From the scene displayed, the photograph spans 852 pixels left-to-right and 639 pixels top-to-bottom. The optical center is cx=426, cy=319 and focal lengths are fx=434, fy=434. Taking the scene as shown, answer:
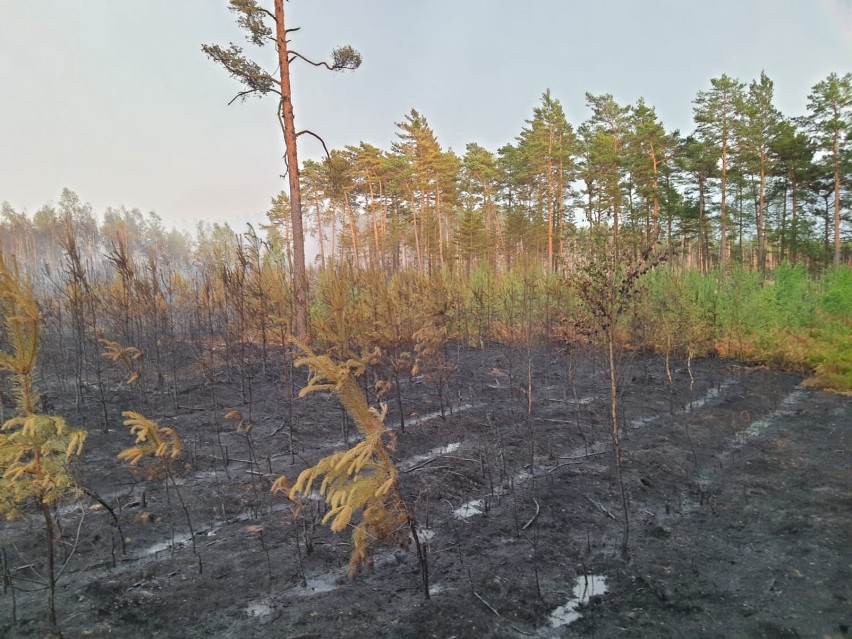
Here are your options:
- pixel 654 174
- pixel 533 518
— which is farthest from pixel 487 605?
pixel 654 174

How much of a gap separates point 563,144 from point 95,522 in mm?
27584

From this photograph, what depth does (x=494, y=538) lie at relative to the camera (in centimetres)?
401

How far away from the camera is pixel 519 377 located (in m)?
9.98

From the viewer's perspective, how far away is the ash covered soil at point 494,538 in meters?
2.92

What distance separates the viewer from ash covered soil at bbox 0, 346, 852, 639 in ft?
9.59

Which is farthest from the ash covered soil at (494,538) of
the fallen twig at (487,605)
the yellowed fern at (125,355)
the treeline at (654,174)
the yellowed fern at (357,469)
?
the treeline at (654,174)

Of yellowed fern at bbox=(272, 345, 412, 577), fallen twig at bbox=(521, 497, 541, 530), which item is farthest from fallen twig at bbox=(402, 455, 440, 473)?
yellowed fern at bbox=(272, 345, 412, 577)

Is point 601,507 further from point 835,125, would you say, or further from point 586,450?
point 835,125

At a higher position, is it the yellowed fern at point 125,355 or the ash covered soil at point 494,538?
the yellowed fern at point 125,355

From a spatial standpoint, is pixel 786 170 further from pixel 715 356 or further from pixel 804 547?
pixel 804 547

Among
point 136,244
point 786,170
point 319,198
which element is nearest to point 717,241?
point 786,170

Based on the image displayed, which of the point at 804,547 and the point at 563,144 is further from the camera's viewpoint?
the point at 563,144

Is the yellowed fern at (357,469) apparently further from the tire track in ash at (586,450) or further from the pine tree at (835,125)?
the pine tree at (835,125)

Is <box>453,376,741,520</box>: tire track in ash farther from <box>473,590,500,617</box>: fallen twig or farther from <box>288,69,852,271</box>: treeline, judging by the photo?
<box>288,69,852,271</box>: treeline
